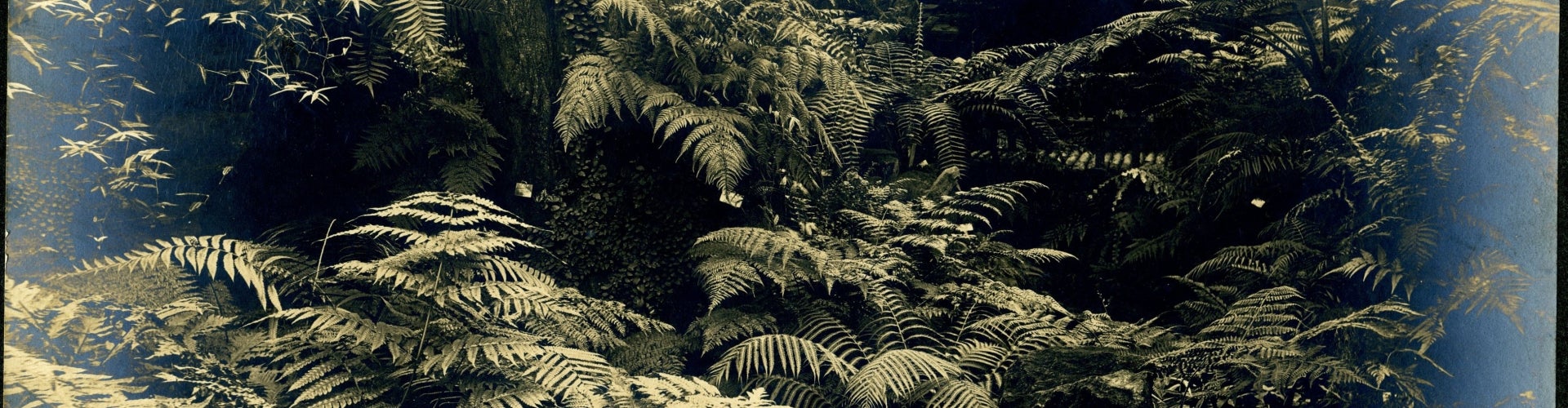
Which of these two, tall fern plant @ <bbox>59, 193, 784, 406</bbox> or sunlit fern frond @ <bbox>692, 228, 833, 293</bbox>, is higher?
sunlit fern frond @ <bbox>692, 228, 833, 293</bbox>

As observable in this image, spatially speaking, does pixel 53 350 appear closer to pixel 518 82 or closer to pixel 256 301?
pixel 256 301

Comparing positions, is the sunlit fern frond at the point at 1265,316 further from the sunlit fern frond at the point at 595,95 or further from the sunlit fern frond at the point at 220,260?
the sunlit fern frond at the point at 220,260

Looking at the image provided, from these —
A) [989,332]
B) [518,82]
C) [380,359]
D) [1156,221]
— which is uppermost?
[518,82]

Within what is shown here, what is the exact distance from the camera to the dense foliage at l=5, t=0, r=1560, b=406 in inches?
64.6

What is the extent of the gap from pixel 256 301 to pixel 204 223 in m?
0.23

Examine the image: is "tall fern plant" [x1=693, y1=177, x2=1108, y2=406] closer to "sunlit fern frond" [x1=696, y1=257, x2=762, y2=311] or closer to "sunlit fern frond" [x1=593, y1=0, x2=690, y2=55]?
"sunlit fern frond" [x1=696, y1=257, x2=762, y2=311]

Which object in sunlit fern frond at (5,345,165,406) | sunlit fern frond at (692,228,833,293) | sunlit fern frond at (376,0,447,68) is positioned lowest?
sunlit fern frond at (5,345,165,406)

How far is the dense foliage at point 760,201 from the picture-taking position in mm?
1641

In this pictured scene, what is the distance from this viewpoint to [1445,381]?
5.47 feet

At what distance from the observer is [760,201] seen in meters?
1.74

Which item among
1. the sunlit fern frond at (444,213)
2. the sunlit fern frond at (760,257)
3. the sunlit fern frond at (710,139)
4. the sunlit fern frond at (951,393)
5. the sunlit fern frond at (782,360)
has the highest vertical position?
the sunlit fern frond at (710,139)

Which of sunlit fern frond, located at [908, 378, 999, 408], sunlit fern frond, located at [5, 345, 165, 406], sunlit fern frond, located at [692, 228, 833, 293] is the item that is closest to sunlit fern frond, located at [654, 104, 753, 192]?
sunlit fern frond, located at [692, 228, 833, 293]

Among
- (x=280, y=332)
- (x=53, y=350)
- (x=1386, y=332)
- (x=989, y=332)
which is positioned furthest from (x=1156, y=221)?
(x=53, y=350)

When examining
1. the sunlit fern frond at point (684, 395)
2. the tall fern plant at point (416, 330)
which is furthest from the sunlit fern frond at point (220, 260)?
the sunlit fern frond at point (684, 395)
